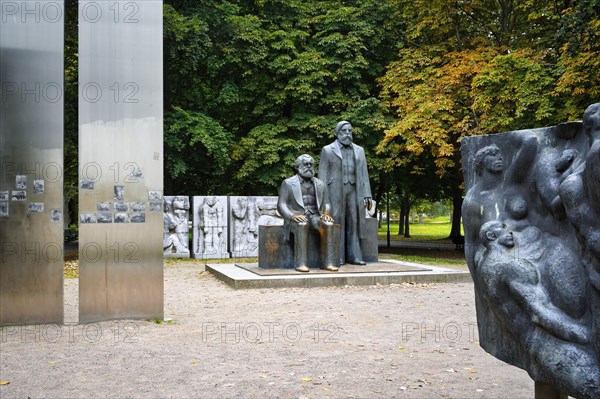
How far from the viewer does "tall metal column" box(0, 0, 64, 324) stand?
8125 millimetres

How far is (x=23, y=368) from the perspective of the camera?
20.0 feet

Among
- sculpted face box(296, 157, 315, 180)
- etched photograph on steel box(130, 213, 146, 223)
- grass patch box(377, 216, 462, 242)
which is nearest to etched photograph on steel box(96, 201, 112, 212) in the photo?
etched photograph on steel box(130, 213, 146, 223)

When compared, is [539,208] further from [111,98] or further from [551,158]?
[111,98]

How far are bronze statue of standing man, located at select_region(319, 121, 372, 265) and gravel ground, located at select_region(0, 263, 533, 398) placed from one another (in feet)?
12.0

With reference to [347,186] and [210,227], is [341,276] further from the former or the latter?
[210,227]

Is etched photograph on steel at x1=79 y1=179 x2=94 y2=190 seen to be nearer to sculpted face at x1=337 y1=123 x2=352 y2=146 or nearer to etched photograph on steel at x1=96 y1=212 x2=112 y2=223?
etched photograph on steel at x1=96 y1=212 x2=112 y2=223

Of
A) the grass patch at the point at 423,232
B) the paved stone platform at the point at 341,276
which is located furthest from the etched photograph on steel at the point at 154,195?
the grass patch at the point at 423,232

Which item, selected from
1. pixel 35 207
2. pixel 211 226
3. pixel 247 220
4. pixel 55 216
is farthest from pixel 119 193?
pixel 247 220

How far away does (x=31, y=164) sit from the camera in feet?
26.9

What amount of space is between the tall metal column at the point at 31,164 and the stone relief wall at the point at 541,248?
18.2ft

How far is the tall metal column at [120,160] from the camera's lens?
8297mm

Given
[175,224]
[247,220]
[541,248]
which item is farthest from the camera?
[247,220]

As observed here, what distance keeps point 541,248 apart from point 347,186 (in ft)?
32.2

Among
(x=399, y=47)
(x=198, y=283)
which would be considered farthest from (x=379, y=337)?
(x=399, y=47)
